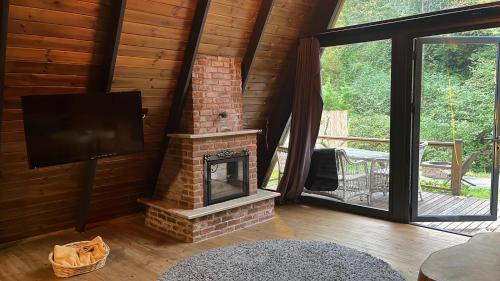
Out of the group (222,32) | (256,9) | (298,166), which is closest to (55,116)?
(222,32)

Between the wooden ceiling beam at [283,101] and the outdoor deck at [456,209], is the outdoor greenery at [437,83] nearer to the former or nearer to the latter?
the wooden ceiling beam at [283,101]

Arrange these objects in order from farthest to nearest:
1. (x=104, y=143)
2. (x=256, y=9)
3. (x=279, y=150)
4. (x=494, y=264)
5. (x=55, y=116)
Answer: (x=279, y=150) < (x=256, y=9) < (x=104, y=143) < (x=55, y=116) < (x=494, y=264)

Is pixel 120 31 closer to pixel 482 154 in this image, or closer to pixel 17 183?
pixel 17 183

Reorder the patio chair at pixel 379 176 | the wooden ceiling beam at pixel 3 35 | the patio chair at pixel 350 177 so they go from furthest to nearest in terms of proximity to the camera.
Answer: the patio chair at pixel 350 177
the patio chair at pixel 379 176
the wooden ceiling beam at pixel 3 35

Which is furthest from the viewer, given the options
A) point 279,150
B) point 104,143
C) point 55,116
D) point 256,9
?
point 279,150

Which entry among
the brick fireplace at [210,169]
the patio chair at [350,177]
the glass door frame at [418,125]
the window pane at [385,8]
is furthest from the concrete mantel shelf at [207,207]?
the window pane at [385,8]

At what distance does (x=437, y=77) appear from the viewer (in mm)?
4332

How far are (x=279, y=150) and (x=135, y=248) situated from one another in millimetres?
2572

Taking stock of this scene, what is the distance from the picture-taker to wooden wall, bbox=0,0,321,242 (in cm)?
307

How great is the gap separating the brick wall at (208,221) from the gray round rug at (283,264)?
0.41 metres

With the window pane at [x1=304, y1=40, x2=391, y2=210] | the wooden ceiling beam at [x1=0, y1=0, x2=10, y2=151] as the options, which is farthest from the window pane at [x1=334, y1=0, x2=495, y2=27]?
the wooden ceiling beam at [x1=0, y1=0, x2=10, y2=151]

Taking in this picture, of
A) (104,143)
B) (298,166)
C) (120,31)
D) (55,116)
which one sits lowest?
(298,166)

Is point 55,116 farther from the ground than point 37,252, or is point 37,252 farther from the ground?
point 55,116

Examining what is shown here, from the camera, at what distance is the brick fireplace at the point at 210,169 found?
4.13 meters
